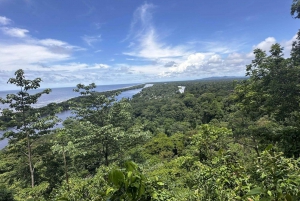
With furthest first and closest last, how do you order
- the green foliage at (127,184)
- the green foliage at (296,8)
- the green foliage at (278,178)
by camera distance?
the green foliage at (296,8) < the green foliage at (278,178) < the green foliage at (127,184)

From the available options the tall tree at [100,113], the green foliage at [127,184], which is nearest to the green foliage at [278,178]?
the green foliage at [127,184]

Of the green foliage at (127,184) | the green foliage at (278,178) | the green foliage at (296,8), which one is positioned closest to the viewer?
the green foliage at (127,184)

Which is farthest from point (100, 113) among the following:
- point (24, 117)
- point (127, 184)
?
point (127, 184)

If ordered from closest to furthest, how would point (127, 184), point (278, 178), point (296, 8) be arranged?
point (127, 184) → point (278, 178) → point (296, 8)

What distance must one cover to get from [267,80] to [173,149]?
56.5 feet

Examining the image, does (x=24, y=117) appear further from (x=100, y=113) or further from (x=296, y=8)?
(x=296, y=8)

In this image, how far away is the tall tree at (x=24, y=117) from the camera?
8.70 m

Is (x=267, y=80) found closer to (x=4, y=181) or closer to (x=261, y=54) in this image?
(x=261, y=54)

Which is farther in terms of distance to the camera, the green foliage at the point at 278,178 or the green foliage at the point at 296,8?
the green foliage at the point at 296,8

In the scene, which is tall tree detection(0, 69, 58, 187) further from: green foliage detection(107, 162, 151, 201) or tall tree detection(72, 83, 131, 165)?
green foliage detection(107, 162, 151, 201)

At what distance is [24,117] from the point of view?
9.35 m

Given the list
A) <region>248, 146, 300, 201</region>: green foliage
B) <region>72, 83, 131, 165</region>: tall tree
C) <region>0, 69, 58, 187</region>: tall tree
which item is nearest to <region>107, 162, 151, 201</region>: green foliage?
<region>248, 146, 300, 201</region>: green foliage

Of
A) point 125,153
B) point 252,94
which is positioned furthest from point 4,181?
point 252,94

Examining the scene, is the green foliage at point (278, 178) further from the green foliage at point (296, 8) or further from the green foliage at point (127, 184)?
the green foliage at point (296, 8)
